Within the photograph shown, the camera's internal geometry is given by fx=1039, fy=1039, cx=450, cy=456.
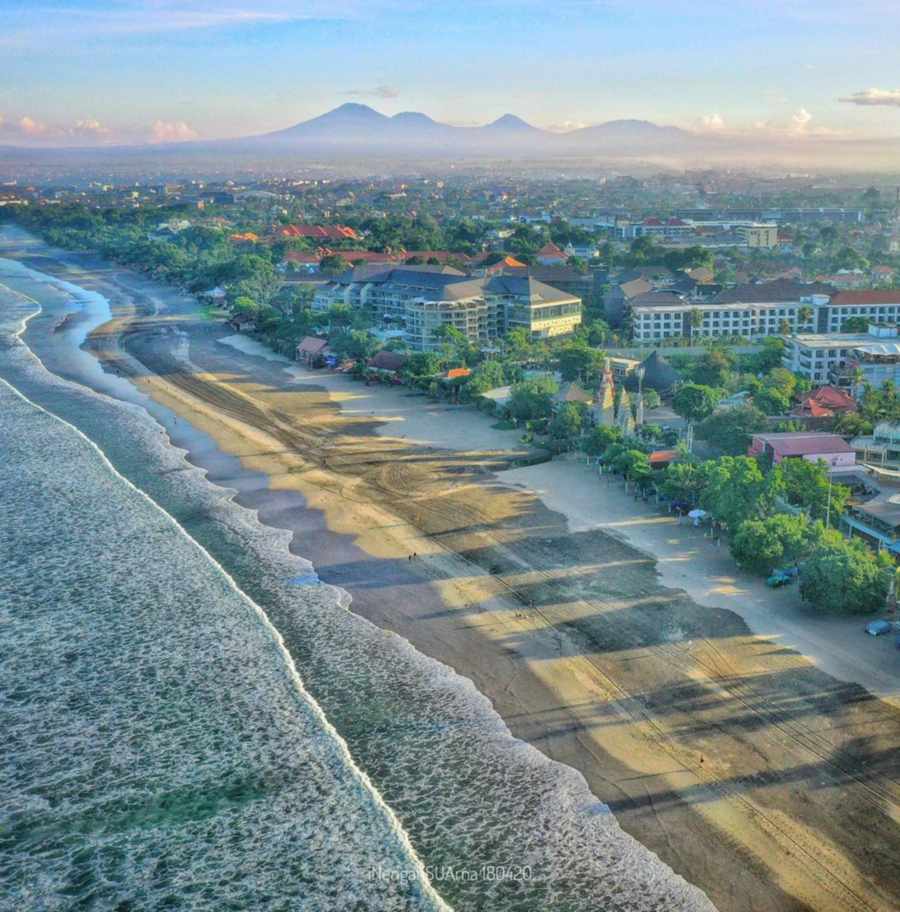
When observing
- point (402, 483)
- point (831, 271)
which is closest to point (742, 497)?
point (402, 483)

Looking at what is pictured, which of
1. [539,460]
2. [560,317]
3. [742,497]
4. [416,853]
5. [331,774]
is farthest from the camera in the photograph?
[560,317]

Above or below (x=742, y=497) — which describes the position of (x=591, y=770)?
below

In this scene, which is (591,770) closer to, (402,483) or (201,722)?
(201,722)

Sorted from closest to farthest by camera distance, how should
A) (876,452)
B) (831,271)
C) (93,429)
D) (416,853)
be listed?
(416,853)
(876,452)
(93,429)
(831,271)

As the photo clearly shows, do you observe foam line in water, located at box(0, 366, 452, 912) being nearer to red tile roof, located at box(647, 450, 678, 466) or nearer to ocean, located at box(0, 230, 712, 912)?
ocean, located at box(0, 230, 712, 912)

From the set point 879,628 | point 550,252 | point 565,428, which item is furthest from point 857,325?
point 550,252

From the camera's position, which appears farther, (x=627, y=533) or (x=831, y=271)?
(x=831, y=271)
